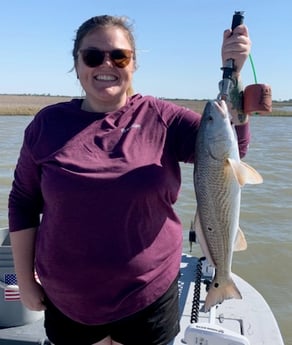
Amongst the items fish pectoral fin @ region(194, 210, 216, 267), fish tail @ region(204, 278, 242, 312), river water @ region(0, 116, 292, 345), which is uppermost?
fish pectoral fin @ region(194, 210, 216, 267)

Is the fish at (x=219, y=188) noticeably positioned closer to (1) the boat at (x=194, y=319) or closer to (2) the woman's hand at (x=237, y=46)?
(2) the woman's hand at (x=237, y=46)

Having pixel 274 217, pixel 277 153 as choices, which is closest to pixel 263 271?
pixel 274 217

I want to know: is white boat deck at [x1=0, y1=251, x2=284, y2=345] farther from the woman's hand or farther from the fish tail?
the woman's hand

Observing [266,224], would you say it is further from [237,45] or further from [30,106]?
[30,106]

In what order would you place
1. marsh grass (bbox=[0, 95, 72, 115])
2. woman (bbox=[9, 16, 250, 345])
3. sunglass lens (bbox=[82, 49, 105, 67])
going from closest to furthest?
woman (bbox=[9, 16, 250, 345]), sunglass lens (bbox=[82, 49, 105, 67]), marsh grass (bbox=[0, 95, 72, 115])

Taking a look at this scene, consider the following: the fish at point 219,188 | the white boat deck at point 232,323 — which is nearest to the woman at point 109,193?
the fish at point 219,188

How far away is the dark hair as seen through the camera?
232 centimetres

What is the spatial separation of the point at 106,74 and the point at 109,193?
523 mm

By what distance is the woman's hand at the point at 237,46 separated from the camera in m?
2.16

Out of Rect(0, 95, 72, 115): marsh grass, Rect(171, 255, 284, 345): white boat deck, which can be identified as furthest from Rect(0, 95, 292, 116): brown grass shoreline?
Rect(171, 255, 284, 345): white boat deck

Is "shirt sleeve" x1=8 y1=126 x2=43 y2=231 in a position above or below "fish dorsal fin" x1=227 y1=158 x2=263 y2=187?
below

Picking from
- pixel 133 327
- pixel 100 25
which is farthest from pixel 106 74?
pixel 133 327

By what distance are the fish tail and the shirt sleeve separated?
0.87 meters

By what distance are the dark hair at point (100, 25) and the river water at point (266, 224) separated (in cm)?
396
